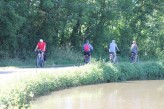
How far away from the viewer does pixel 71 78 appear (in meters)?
23.0

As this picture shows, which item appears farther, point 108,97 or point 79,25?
point 79,25

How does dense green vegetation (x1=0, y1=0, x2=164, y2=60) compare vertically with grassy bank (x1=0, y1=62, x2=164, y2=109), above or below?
above

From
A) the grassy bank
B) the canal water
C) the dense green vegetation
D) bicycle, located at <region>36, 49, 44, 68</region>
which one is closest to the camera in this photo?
the grassy bank

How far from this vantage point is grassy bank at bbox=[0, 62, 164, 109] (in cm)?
1413

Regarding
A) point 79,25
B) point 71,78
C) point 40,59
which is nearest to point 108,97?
point 71,78

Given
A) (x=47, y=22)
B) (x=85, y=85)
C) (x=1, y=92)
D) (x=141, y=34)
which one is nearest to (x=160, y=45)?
(x=141, y=34)

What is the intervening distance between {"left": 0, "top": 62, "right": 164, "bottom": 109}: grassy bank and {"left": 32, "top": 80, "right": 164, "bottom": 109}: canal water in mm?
432

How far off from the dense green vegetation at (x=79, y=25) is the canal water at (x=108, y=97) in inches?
404

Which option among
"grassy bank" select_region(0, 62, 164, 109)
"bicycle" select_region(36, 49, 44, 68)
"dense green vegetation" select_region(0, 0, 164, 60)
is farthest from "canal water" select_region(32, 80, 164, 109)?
"dense green vegetation" select_region(0, 0, 164, 60)

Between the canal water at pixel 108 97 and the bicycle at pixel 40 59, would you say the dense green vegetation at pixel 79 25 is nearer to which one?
the bicycle at pixel 40 59

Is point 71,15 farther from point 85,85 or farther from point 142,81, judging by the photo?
point 85,85

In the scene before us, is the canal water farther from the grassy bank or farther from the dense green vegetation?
the dense green vegetation

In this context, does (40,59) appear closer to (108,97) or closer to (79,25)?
(108,97)

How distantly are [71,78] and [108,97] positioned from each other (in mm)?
3553
